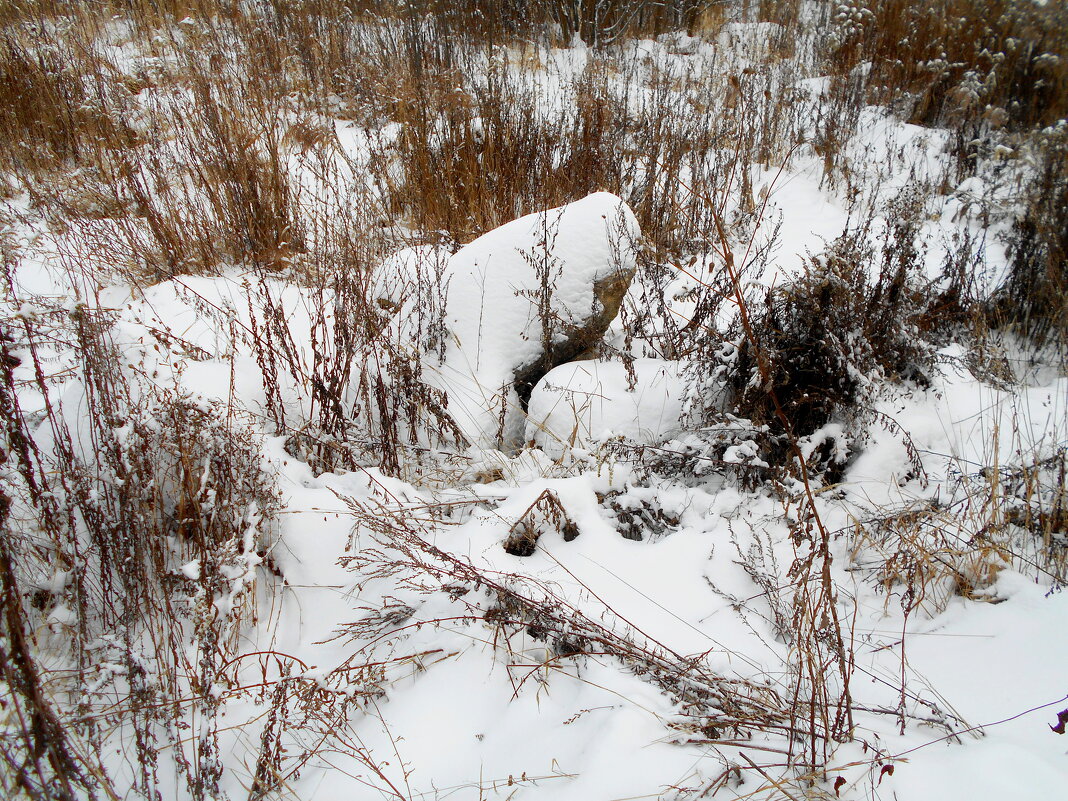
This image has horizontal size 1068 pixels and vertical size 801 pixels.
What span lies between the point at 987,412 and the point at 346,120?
532cm

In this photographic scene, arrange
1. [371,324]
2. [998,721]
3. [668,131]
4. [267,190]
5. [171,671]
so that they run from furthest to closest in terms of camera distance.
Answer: [668,131]
[267,190]
[371,324]
[171,671]
[998,721]

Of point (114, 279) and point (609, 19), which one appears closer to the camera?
point (114, 279)

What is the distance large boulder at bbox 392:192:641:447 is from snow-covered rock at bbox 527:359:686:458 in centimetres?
18

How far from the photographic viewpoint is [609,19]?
24.7 feet

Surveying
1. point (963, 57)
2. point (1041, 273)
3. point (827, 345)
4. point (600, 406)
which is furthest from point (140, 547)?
point (963, 57)

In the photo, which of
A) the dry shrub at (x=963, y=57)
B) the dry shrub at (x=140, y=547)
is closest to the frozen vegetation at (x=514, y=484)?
the dry shrub at (x=140, y=547)

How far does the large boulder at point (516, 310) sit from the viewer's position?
284 centimetres

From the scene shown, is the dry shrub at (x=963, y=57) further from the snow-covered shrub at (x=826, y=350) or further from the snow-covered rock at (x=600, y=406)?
the snow-covered rock at (x=600, y=406)

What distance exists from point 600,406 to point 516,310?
2.27 feet

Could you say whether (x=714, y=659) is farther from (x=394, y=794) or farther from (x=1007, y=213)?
(x=1007, y=213)

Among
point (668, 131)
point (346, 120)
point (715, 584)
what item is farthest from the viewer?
point (346, 120)

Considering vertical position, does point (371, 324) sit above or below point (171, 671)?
above

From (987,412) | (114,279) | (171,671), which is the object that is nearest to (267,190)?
(114,279)

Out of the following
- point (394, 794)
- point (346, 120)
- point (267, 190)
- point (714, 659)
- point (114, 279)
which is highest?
point (346, 120)
